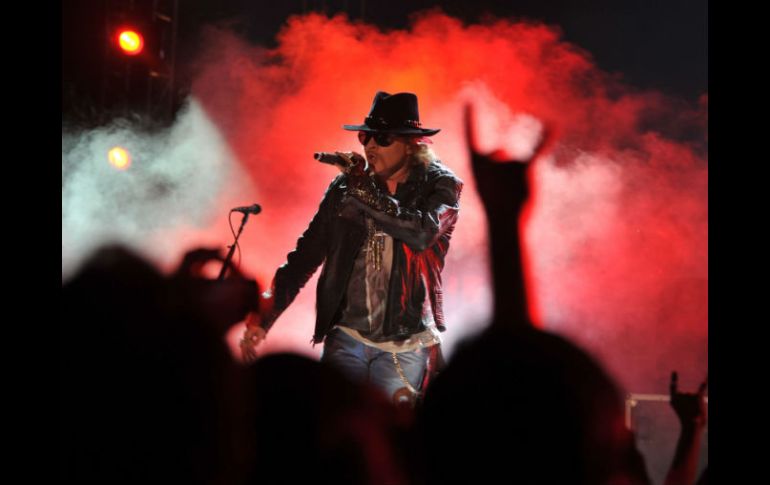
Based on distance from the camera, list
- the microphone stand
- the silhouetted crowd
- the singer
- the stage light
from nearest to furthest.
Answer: the singer, the silhouetted crowd, the microphone stand, the stage light

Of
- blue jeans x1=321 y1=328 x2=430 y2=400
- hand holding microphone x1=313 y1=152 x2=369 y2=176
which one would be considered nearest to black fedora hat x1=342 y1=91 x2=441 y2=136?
hand holding microphone x1=313 y1=152 x2=369 y2=176

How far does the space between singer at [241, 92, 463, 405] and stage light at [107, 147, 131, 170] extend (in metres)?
1.44

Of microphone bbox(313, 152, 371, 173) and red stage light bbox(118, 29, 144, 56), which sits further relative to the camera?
red stage light bbox(118, 29, 144, 56)

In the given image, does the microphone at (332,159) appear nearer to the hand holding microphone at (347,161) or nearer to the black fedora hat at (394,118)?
the hand holding microphone at (347,161)

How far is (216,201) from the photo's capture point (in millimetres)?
4594

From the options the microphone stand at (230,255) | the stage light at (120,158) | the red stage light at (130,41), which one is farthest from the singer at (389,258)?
the red stage light at (130,41)

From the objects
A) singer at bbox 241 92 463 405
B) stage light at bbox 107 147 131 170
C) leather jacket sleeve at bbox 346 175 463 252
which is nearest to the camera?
leather jacket sleeve at bbox 346 175 463 252

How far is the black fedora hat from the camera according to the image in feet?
12.9

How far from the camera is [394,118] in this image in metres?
3.94

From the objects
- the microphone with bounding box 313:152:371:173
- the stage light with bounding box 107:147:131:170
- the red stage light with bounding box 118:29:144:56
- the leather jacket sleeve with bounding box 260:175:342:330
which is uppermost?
the red stage light with bounding box 118:29:144:56

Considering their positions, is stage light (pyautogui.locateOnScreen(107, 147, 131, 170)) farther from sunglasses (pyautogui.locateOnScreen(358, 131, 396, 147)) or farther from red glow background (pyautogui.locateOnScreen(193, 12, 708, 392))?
sunglasses (pyautogui.locateOnScreen(358, 131, 396, 147))

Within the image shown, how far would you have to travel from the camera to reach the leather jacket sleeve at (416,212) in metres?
3.77

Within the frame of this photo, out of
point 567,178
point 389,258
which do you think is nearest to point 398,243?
point 389,258
